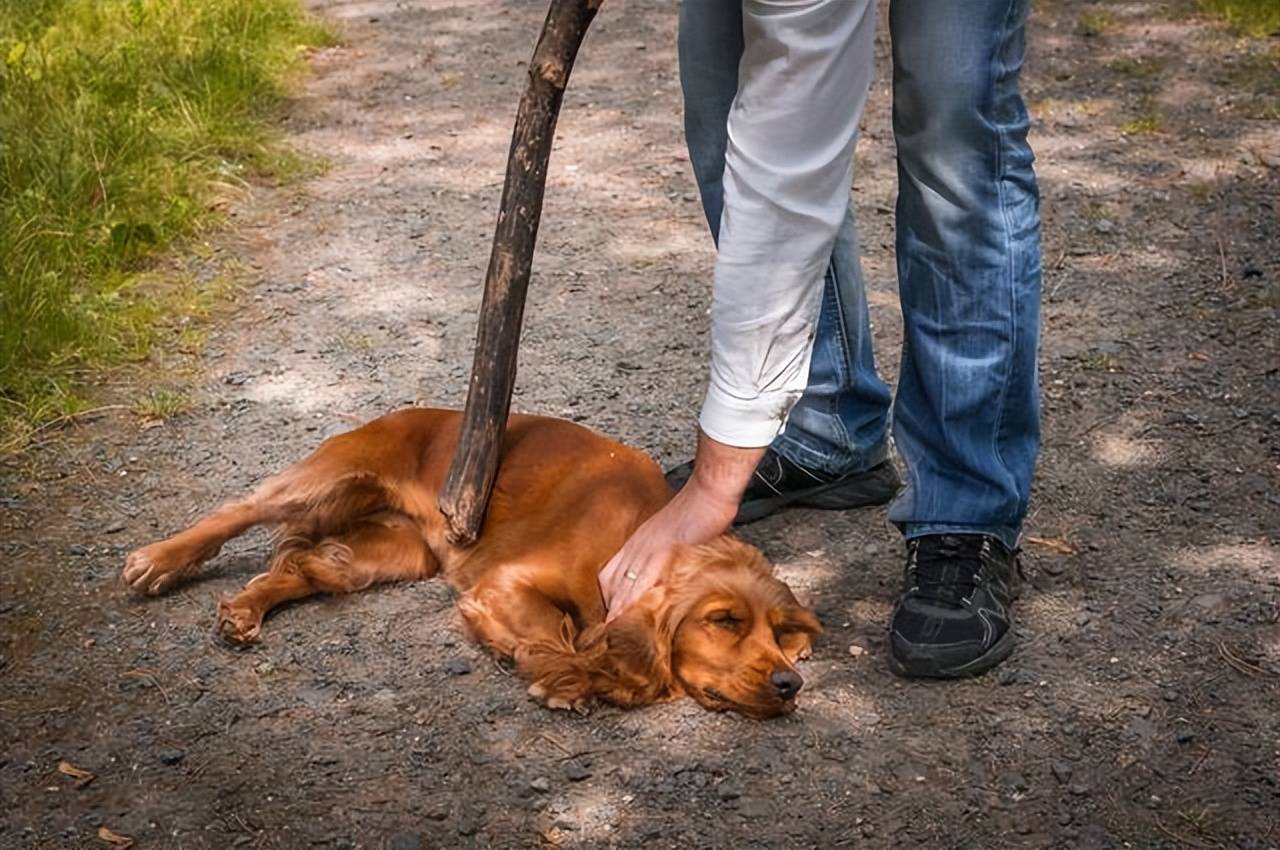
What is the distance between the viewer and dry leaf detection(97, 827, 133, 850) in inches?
110

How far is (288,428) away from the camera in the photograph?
4.36m

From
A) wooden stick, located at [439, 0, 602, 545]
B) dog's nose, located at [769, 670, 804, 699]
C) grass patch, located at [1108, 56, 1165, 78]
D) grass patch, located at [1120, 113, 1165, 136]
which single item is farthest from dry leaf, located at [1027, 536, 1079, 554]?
grass patch, located at [1108, 56, 1165, 78]

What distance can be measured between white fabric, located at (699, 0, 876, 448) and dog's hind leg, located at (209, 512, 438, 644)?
950 mm

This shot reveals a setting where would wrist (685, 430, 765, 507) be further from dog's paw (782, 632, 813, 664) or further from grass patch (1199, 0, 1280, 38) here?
grass patch (1199, 0, 1280, 38)

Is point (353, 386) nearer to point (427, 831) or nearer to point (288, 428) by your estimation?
point (288, 428)

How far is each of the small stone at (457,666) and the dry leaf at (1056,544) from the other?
1312mm

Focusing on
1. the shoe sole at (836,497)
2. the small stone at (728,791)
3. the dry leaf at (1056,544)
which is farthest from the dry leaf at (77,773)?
the dry leaf at (1056,544)

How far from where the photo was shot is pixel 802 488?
3.90 meters

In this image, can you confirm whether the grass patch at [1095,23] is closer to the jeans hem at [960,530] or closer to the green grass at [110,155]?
the green grass at [110,155]

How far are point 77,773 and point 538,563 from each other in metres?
0.99

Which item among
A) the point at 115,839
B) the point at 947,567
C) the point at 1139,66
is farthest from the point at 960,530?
the point at 1139,66

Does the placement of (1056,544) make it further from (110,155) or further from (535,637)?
(110,155)

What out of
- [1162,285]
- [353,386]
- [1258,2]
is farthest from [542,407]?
[1258,2]

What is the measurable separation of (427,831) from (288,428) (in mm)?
1778
